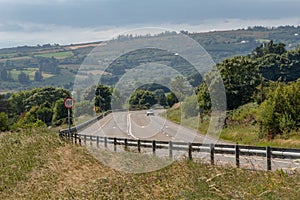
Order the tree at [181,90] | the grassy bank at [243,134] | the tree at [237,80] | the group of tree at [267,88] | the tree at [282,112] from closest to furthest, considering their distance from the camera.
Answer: the tree at [181,90], the grassy bank at [243,134], the tree at [282,112], the group of tree at [267,88], the tree at [237,80]

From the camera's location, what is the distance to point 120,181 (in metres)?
14.5

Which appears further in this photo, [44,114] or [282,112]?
[44,114]

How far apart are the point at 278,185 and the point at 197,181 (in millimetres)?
2305

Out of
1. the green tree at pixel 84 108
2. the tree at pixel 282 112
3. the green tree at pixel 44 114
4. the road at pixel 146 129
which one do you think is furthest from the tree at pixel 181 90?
the green tree at pixel 44 114

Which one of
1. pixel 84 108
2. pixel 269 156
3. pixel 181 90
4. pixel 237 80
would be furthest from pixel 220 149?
pixel 237 80

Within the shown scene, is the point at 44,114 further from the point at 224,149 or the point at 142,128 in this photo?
the point at 224,149

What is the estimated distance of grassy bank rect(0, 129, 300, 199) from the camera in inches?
432

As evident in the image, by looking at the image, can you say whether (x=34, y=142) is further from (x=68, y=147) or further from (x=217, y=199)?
(x=217, y=199)

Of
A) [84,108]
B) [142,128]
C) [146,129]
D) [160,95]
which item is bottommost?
[146,129]

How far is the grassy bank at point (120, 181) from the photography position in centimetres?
1096

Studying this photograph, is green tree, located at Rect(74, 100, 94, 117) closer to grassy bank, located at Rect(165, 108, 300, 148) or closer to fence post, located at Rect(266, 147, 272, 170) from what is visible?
grassy bank, located at Rect(165, 108, 300, 148)

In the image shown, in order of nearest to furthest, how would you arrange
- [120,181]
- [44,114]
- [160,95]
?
1. [120,181]
2. [160,95]
3. [44,114]

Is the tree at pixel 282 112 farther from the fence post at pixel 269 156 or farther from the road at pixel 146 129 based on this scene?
the fence post at pixel 269 156

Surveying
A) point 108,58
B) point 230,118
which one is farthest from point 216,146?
point 230,118
